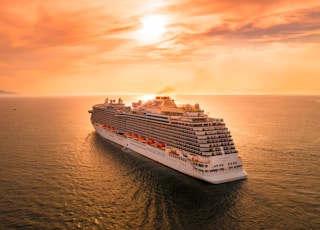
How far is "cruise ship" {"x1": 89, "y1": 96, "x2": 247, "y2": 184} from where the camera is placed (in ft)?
147

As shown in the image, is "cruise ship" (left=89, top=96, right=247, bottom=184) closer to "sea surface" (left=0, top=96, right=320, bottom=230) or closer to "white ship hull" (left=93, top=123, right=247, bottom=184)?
"white ship hull" (left=93, top=123, right=247, bottom=184)

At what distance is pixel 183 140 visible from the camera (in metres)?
50.6

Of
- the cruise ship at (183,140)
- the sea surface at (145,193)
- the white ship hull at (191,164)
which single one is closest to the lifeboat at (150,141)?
the cruise ship at (183,140)

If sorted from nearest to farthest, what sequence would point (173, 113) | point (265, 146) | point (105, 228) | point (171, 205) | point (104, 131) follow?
point (105, 228)
point (171, 205)
point (173, 113)
point (265, 146)
point (104, 131)

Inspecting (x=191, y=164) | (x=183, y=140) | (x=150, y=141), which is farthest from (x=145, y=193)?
(x=150, y=141)

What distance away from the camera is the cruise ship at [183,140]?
4484 centimetres

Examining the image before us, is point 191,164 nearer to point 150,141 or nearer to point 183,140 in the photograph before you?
point 183,140

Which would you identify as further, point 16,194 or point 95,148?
point 95,148

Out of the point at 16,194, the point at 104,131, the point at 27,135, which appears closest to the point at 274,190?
the point at 16,194

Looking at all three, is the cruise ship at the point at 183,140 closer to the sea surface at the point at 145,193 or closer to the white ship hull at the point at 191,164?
the white ship hull at the point at 191,164

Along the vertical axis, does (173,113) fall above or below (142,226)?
above

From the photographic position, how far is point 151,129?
62.2 meters

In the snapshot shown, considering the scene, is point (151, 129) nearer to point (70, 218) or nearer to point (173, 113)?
point (173, 113)

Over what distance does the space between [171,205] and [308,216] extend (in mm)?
19728
